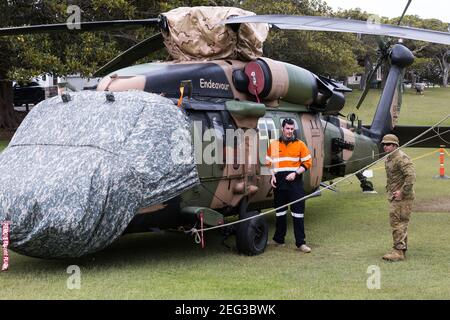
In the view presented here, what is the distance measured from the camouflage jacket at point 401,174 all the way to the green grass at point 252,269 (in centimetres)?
87

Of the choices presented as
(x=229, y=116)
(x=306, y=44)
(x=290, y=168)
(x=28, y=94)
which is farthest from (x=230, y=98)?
(x=306, y=44)

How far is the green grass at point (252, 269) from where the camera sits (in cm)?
612

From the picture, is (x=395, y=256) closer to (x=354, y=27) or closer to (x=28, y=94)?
(x=354, y=27)

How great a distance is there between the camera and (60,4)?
17.6 m

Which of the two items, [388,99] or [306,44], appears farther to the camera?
[306,44]

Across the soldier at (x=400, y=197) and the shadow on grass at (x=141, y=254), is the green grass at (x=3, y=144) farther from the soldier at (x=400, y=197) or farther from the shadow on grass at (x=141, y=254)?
the soldier at (x=400, y=197)

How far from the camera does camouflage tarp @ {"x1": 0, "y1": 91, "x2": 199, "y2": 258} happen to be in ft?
20.7

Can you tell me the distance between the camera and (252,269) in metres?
7.19

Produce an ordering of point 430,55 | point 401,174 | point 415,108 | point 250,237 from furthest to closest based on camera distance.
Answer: point 430,55
point 415,108
point 250,237
point 401,174

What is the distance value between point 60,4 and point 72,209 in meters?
12.8

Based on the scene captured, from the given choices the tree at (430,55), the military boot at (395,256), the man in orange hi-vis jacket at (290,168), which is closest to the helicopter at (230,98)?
the man in orange hi-vis jacket at (290,168)

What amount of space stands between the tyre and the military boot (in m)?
1.60

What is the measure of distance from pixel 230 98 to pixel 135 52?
→ 1922 millimetres

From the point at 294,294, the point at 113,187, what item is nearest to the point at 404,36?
the point at 294,294
